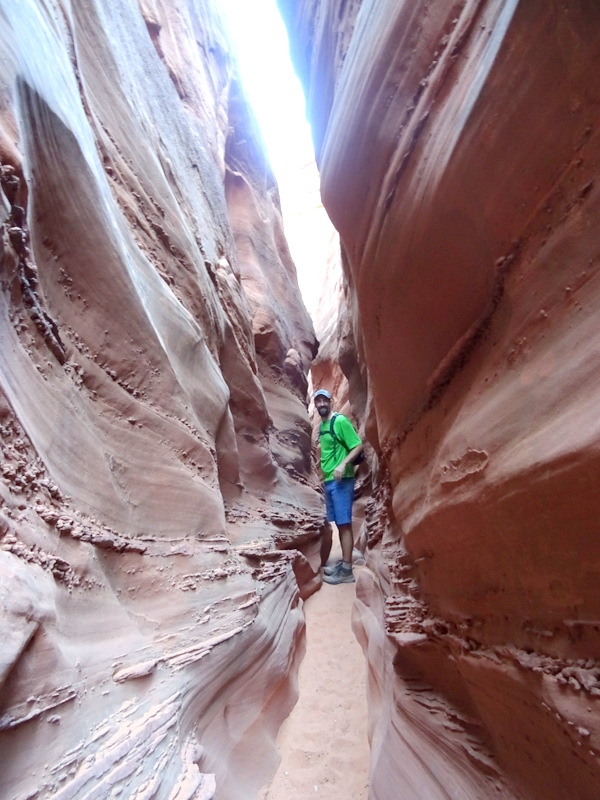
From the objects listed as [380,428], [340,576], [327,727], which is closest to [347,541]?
[340,576]

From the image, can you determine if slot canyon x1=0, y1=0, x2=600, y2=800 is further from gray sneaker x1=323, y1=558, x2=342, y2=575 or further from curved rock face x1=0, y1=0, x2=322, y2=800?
gray sneaker x1=323, y1=558, x2=342, y2=575

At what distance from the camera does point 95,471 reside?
1922 millimetres

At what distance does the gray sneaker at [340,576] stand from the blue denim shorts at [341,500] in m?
0.46

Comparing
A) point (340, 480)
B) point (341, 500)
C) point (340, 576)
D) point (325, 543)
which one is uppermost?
point (340, 480)

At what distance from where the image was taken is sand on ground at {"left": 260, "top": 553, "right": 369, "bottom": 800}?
6.87ft

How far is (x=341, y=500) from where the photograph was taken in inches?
196

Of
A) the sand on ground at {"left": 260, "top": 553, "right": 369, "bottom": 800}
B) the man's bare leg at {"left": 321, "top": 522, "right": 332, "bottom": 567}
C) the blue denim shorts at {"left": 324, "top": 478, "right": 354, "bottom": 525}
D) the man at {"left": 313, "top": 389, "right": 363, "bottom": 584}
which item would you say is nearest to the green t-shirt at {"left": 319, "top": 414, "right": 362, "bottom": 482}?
the man at {"left": 313, "top": 389, "right": 363, "bottom": 584}

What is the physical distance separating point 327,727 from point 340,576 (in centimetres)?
233

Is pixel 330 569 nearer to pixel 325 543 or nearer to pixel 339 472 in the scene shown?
pixel 325 543

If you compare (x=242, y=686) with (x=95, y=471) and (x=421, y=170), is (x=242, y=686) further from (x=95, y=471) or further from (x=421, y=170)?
(x=421, y=170)

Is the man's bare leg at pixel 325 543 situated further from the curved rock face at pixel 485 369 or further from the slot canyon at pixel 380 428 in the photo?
the curved rock face at pixel 485 369

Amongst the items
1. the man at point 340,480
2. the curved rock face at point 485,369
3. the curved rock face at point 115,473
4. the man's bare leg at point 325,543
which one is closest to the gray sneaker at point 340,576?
the man at point 340,480

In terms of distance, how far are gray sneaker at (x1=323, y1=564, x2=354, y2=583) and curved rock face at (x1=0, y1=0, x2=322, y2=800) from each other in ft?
2.43

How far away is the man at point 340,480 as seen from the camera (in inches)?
193
